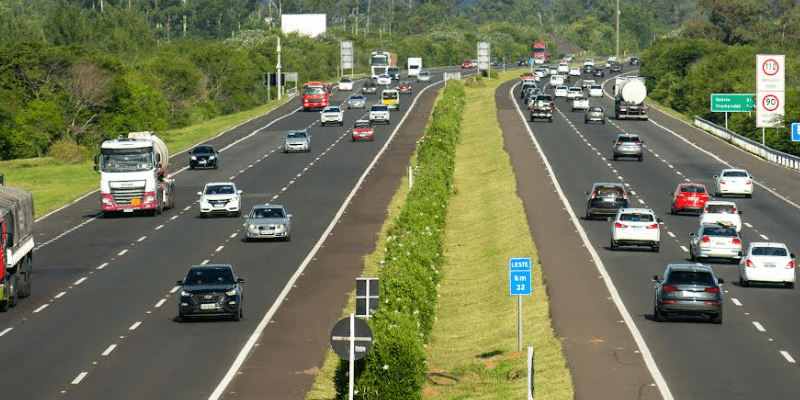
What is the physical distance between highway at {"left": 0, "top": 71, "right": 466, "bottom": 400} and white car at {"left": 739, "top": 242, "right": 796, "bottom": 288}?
13.1 meters

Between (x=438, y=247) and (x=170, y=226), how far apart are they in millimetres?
17624

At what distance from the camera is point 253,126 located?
4958 inches

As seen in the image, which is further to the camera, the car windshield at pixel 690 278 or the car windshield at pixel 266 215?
the car windshield at pixel 266 215

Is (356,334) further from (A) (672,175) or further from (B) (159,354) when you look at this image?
(A) (672,175)

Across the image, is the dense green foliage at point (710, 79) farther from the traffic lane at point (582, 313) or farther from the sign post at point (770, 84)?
the traffic lane at point (582, 313)

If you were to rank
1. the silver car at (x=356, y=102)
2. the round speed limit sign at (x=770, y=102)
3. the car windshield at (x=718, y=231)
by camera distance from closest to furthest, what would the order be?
the car windshield at (x=718, y=231) → the round speed limit sign at (x=770, y=102) → the silver car at (x=356, y=102)

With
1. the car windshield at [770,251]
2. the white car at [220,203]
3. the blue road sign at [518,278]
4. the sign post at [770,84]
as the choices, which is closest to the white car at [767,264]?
the car windshield at [770,251]

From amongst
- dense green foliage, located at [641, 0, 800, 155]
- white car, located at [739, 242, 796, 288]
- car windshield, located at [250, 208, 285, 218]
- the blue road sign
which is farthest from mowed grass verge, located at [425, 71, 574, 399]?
dense green foliage, located at [641, 0, 800, 155]

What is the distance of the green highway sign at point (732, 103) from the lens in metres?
123

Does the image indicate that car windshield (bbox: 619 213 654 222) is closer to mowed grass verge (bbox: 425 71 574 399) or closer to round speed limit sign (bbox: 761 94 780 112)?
mowed grass verge (bbox: 425 71 574 399)

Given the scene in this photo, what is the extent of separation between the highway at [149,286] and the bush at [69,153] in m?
17.6

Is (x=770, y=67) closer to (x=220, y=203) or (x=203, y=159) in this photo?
(x=203, y=159)

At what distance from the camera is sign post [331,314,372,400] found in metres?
24.4

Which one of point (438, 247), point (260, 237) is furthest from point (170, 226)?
point (438, 247)
